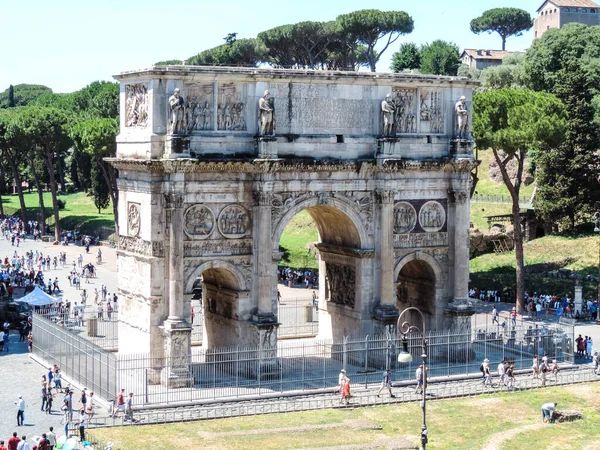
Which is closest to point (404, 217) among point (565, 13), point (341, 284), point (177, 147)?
point (341, 284)

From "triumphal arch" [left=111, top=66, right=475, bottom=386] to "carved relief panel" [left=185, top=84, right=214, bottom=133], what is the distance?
0.05 metres

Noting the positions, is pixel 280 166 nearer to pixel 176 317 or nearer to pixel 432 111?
pixel 176 317

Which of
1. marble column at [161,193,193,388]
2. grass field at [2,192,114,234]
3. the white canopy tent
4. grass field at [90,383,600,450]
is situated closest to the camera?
grass field at [90,383,600,450]

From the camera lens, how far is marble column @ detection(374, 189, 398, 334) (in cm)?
4541

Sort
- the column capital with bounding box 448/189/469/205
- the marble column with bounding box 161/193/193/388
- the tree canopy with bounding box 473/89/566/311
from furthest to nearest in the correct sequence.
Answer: the tree canopy with bounding box 473/89/566/311, the column capital with bounding box 448/189/469/205, the marble column with bounding box 161/193/193/388

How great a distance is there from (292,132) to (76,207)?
70.7m

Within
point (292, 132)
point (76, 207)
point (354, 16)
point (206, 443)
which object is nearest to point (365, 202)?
point (292, 132)

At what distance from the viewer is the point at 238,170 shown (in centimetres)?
4300

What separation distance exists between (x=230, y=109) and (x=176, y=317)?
8.09 meters

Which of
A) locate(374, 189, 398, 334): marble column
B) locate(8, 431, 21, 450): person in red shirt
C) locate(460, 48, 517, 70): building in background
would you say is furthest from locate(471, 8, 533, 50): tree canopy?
locate(8, 431, 21, 450): person in red shirt

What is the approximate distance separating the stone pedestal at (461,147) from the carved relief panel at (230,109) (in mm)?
9144

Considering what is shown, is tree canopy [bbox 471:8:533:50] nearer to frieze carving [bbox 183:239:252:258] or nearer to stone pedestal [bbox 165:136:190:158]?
frieze carving [bbox 183:239:252:258]

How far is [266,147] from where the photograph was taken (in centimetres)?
4297

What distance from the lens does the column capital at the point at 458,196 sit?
47.2m
